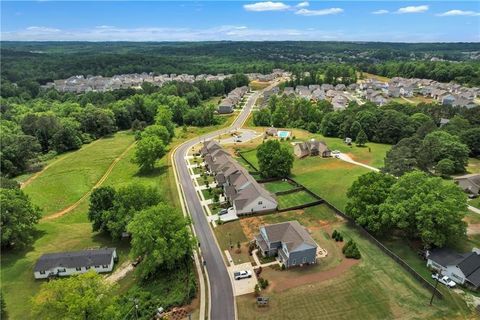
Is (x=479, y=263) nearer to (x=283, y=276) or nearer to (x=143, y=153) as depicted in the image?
(x=283, y=276)

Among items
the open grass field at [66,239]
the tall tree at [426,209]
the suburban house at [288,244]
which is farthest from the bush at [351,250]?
the open grass field at [66,239]

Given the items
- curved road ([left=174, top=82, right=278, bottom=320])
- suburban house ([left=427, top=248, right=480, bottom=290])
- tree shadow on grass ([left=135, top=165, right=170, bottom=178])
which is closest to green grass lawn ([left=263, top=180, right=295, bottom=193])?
curved road ([left=174, top=82, right=278, bottom=320])

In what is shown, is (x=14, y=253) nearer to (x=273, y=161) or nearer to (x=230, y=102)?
(x=273, y=161)

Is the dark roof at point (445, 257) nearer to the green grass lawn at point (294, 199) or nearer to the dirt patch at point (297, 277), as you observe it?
the dirt patch at point (297, 277)

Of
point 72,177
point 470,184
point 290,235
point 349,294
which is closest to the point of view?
point 349,294

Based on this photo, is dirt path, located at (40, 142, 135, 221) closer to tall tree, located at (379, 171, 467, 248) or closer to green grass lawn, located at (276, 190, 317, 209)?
green grass lawn, located at (276, 190, 317, 209)

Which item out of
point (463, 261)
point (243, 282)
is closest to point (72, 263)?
point (243, 282)

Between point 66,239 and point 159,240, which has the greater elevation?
point 159,240
